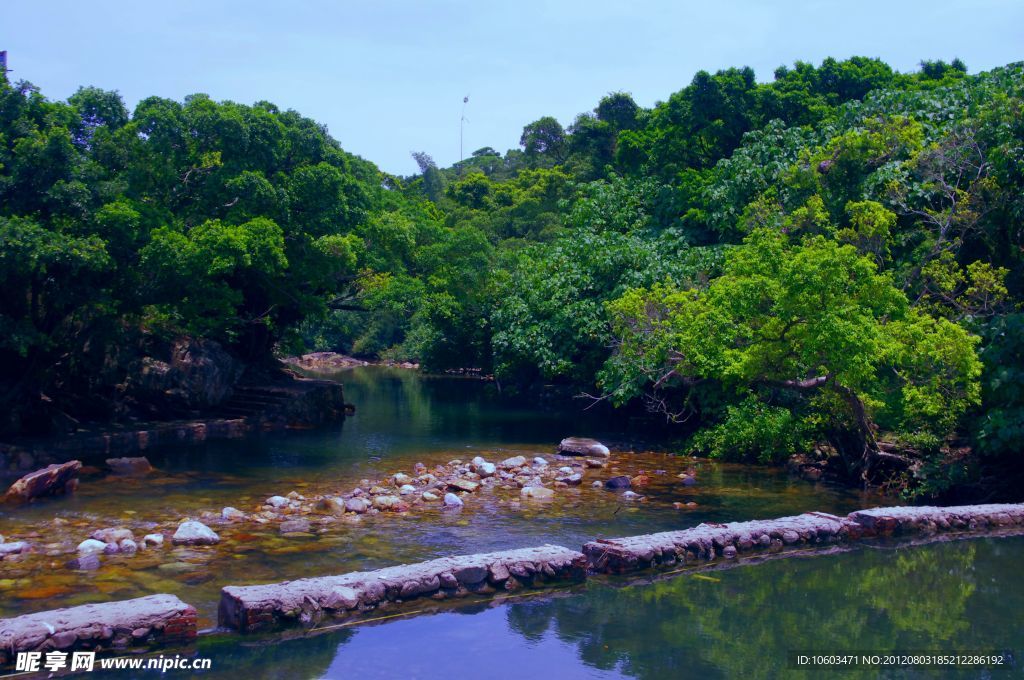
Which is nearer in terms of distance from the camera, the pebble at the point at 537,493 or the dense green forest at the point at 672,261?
the dense green forest at the point at 672,261

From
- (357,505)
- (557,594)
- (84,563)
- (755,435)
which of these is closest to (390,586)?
(557,594)

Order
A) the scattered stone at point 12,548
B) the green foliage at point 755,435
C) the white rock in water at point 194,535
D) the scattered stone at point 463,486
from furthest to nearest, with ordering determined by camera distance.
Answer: the green foliage at point 755,435 < the scattered stone at point 463,486 < the white rock in water at point 194,535 < the scattered stone at point 12,548

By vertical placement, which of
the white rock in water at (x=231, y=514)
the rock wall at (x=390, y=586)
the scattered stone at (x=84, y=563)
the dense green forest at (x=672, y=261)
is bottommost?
the white rock in water at (x=231, y=514)

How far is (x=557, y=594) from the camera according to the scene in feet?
29.3

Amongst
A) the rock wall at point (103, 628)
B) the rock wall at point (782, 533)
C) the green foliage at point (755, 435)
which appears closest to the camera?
the rock wall at point (103, 628)

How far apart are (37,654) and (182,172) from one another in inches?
635

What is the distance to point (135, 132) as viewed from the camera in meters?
18.5

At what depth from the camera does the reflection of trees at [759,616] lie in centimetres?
749

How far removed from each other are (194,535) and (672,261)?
48.2ft

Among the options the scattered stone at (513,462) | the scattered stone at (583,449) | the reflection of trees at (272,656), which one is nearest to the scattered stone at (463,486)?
the scattered stone at (513,462)

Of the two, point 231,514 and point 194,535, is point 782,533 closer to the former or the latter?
point 194,535

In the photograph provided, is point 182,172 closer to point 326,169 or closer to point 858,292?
point 326,169

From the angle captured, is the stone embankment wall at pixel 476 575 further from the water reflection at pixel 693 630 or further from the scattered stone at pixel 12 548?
the scattered stone at pixel 12 548

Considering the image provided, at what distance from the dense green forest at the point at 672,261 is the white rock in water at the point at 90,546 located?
6.59 meters
